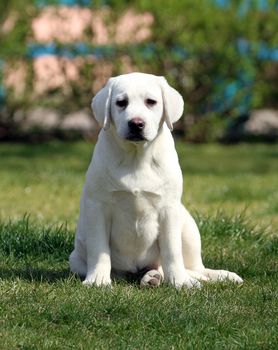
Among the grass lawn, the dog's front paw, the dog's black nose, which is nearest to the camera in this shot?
the grass lawn

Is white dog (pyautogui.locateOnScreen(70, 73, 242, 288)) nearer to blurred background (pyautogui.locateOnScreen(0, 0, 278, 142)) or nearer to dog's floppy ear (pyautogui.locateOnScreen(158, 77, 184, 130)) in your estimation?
dog's floppy ear (pyautogui.locateOnScreen(158, 77, 184, 130))

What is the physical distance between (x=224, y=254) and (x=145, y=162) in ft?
4.64

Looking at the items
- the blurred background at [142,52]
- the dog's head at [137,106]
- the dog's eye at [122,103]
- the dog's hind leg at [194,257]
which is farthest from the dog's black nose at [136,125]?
the blurred background at [142,52]

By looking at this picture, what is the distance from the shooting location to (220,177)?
1178 cm

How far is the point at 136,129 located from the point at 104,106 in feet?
0.97

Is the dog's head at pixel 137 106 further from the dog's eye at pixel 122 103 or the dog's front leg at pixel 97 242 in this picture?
the dog's front leg at pixel 97 242

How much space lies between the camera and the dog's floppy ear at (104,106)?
5.24m

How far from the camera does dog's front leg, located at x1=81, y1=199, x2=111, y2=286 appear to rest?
5227mm

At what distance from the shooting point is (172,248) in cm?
530

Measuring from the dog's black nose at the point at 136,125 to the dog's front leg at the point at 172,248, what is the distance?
499mm

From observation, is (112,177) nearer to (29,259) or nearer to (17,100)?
(29,259)

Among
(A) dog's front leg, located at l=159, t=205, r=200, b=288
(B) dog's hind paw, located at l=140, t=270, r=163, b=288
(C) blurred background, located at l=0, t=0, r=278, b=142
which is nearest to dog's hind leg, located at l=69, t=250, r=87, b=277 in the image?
(B) dog's hind paw, located at l=140, t=270, r=163, b=288

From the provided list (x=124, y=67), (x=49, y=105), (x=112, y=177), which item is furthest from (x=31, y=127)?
(x=112, y=177)

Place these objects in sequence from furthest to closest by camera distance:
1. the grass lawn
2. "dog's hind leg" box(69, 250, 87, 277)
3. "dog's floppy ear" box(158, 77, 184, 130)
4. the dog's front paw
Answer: "dog's hind leg" box(69, 250, 87, 277), "dog's floppy ear" box(158, 77, 184, 130), the dog's front paw, the grass lawn
